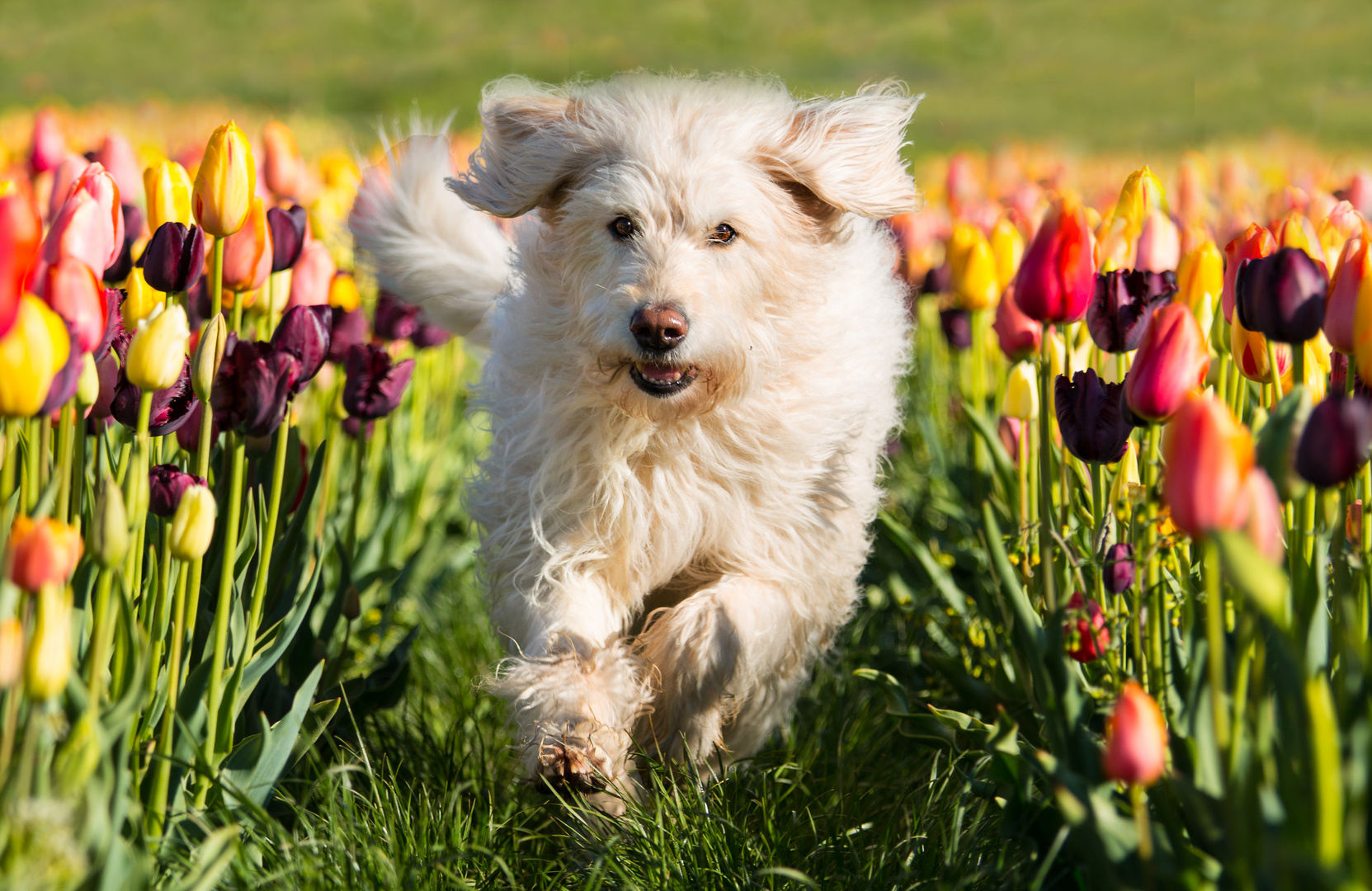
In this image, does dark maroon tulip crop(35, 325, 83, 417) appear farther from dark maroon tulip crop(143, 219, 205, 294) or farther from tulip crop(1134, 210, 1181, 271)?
tulip crop(1134, 210, 1181, 271)

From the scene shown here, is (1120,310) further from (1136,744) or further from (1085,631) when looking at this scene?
(1136,744)

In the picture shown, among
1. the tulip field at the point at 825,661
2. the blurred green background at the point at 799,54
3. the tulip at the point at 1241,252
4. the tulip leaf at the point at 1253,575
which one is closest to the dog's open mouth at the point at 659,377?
the tulip field at the point at 825,661

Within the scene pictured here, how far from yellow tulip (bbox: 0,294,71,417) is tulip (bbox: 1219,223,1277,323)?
6.69 feet

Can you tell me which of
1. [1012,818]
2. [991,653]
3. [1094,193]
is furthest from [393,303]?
[1094,193]

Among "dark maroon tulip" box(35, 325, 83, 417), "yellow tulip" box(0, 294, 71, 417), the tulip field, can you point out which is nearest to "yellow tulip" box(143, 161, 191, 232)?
the tulip field

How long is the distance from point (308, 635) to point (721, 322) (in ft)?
4.40

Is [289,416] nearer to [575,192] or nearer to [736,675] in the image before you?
[575,192]

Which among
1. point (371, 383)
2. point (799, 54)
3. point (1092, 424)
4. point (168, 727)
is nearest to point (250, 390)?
point (168, 727)

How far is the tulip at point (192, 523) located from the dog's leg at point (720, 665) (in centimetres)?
140

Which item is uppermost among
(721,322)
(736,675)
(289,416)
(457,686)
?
(721,322)

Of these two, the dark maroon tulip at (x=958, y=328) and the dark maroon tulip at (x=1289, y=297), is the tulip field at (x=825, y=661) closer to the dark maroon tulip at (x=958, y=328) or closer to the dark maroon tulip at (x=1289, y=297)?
the dark maroon tulip at (x=1289, y=297)

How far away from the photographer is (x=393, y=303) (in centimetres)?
427

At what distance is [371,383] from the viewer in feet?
10.4

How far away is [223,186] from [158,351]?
56cm
